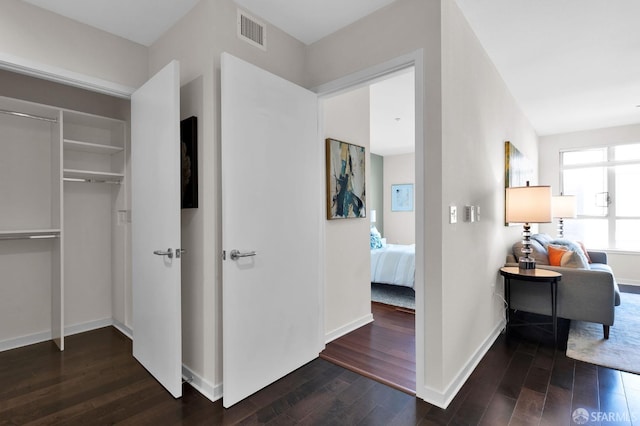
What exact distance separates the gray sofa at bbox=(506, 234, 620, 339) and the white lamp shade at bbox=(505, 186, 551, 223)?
0.59 m

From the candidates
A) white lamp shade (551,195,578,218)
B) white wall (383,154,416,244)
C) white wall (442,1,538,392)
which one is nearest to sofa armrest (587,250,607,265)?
white lamp shade (551,195,578,218)

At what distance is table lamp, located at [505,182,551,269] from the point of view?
116 inches

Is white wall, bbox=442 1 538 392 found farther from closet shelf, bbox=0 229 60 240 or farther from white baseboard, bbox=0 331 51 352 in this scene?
white baseboard, bbox=0 331 51 352

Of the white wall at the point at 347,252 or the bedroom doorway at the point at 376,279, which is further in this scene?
the white wall at the point at 347,252

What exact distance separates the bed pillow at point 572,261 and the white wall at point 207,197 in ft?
10.9

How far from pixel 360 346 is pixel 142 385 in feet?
5.52

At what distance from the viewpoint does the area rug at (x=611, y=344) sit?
2514 millimetres

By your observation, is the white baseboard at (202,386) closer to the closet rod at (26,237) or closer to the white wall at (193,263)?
the white wall at (193,263)

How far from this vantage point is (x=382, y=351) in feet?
8.91

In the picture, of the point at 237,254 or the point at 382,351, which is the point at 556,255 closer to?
the point at 382,351

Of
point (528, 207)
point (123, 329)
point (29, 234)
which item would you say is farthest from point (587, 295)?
point (29, 234)

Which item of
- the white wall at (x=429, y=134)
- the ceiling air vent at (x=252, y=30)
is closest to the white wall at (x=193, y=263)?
the ceiling air vent at (x=252, y=30)

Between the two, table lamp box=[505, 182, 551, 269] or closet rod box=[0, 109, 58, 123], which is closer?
closet rod box=[0, 109, 58, 123]

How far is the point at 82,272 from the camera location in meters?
3.20
